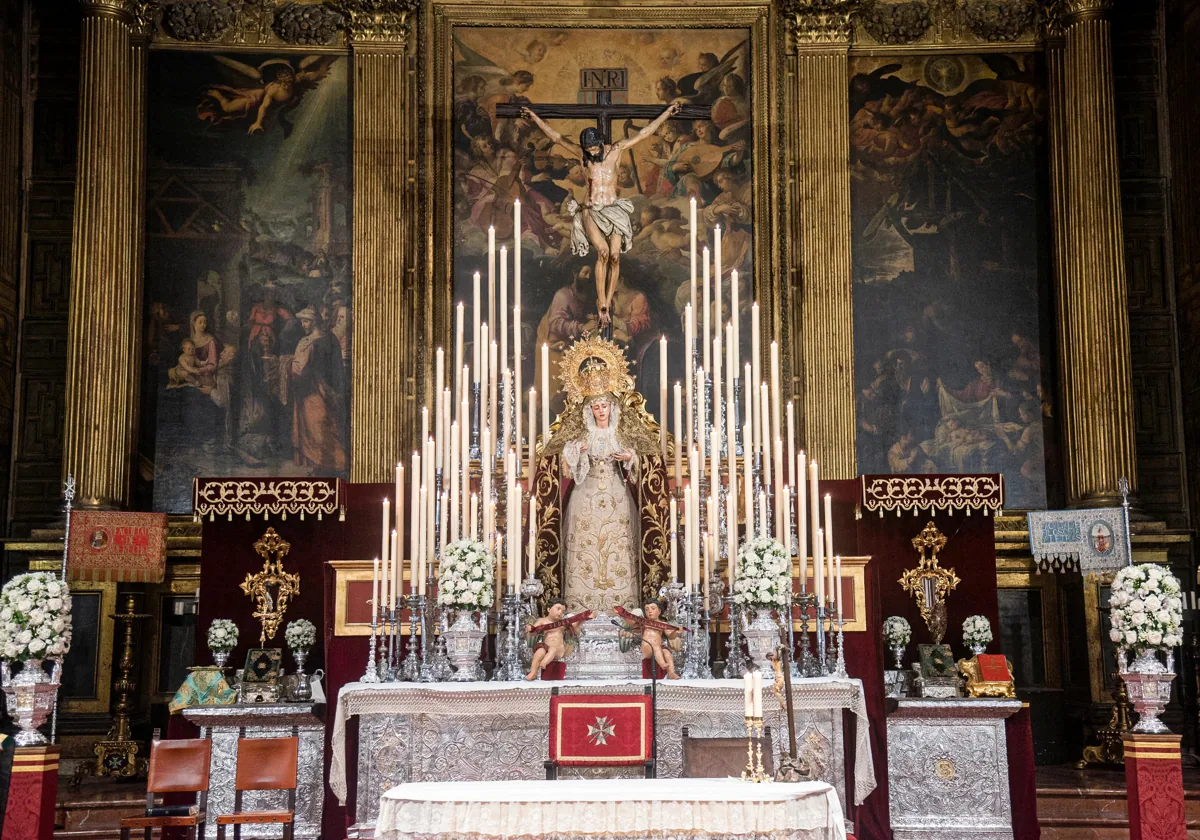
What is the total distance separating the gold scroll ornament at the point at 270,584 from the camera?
12203 millimetres

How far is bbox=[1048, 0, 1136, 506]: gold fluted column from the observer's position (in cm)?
1327

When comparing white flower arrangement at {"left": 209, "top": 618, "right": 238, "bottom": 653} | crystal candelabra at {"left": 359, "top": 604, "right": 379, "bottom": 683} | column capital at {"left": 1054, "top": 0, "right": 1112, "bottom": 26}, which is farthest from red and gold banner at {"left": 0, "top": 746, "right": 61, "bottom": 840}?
column capital at {"left": 1054, "top": 0, "right": 1112, "bottom": 26}

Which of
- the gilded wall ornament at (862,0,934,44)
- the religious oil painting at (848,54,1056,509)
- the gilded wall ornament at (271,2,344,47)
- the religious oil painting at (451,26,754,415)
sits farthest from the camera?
the gilded wall ornament at (862,0,934,44)

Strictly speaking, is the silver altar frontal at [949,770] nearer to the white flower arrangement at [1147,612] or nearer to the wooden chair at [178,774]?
the white flower arrangement at [1147,612]

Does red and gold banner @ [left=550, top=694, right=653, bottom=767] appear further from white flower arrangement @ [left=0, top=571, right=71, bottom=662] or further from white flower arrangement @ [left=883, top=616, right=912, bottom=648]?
white flower arrangement @ [left=883, top=616, right=912, bottom=648]

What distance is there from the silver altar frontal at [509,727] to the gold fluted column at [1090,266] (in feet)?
17.9

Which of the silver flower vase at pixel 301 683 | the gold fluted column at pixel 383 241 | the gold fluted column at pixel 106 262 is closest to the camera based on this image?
the silver flower vase at pixel 301 683

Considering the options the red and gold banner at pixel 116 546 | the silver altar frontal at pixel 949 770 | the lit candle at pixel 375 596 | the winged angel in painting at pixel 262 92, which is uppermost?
the winged angel in painting at pixel 262 92

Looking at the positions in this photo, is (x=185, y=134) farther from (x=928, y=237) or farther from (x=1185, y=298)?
(x=1185, y=298)

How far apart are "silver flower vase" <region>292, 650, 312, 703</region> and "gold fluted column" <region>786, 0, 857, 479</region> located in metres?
5.34

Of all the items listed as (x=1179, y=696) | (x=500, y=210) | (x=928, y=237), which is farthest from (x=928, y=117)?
(x=1179, y=696)

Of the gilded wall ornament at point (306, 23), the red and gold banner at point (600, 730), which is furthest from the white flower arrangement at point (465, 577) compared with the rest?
the gilded wall ornament at point (306, 23)

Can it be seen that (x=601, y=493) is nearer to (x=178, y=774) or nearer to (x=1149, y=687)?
(x=178, y=774)

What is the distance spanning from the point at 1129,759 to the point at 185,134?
10769 millimetres
